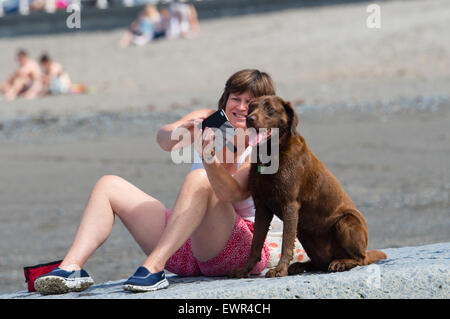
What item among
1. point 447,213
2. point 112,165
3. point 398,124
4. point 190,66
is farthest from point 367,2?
point 447,213

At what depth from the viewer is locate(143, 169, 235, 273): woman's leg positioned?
4.18m

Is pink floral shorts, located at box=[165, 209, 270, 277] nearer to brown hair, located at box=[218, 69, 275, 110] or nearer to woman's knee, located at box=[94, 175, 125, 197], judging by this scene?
woman's knee, located at box=[94, 175, 125, 197]

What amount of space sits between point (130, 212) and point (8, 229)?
14.6 feet

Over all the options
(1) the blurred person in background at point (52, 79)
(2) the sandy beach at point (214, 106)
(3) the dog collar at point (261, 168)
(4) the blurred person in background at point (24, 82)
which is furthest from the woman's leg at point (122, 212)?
(4) the blurred person in background at point (24, 82)

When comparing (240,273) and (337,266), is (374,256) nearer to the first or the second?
(337,266)

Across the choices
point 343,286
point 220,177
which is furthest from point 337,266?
point 220,177

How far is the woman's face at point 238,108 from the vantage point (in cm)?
431

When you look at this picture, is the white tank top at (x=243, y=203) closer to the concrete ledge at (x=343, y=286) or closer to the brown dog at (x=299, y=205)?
the brown dog at (x=299, y=205)

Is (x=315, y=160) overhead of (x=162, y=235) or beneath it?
overhead

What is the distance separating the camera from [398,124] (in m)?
12.8

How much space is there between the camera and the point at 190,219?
13.8 ft

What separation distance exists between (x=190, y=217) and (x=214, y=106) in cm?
1066

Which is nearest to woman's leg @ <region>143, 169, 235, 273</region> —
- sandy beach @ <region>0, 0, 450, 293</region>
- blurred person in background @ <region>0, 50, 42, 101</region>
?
sandy beach @ <region>0, 0, 450, 293</region>
